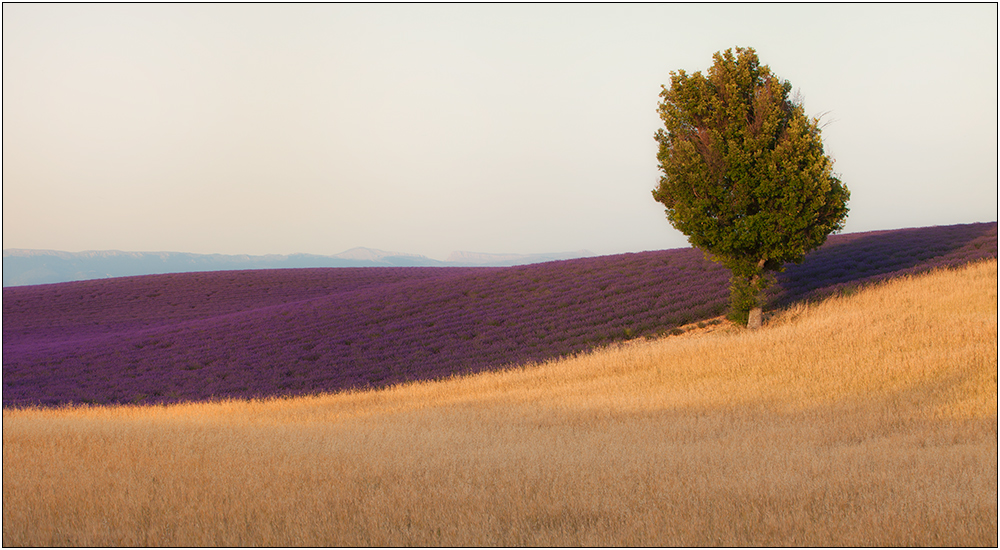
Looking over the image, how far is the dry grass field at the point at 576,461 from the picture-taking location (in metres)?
5.20

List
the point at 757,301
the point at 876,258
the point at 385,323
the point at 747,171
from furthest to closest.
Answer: the point at 876,258 → the point at 385,323 → the point at 757,301 → the point at 747,171

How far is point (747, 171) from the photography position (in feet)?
59.1

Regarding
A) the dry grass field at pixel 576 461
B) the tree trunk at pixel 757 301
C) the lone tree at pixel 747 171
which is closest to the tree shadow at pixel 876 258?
the tree trunk at pixel 757 301

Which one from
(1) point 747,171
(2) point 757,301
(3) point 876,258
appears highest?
(1) point 747,171

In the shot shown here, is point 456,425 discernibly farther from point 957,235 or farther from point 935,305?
point 957,235

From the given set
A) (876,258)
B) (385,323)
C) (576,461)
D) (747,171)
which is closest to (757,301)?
(747,171)

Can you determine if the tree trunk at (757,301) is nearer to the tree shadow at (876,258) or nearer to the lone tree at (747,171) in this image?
the lone tree at (747,171)

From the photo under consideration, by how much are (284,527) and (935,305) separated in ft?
62.8

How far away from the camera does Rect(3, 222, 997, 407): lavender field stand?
734 inches

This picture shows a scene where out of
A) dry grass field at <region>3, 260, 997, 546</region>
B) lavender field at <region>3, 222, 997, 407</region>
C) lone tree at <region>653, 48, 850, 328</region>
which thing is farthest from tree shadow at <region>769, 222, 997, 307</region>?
dry grass field at <region>3, 260, 997, 546</region>

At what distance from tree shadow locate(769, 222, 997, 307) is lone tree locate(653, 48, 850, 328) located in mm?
4773

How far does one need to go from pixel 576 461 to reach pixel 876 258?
27126mm

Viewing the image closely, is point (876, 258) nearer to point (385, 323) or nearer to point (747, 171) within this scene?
point (747, 171)

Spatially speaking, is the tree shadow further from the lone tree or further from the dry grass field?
the dry grass field
